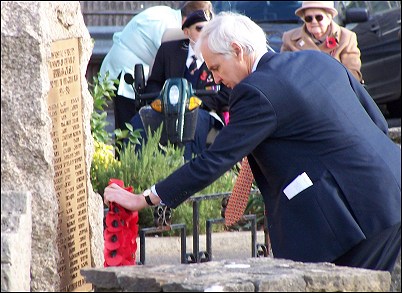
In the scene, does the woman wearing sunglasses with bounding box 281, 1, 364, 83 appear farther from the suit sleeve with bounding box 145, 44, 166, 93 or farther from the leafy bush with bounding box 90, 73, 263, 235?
the leafy bush with bounding box 90, 73, 263, 235

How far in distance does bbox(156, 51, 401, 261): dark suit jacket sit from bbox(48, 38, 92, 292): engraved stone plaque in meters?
0.34

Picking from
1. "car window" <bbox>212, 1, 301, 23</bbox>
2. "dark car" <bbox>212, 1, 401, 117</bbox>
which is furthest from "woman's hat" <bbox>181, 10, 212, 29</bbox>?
"dark car" <bbox>212, 1, 401, 117</bbox>

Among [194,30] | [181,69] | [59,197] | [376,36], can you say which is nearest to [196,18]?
[194,30]

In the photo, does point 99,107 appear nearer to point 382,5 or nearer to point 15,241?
point 15,241

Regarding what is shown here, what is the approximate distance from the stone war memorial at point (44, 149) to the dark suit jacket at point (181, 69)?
382 cm

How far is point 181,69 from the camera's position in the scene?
27.7ft

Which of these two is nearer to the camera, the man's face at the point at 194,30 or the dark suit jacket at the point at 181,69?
the man's face at the point at 194,30

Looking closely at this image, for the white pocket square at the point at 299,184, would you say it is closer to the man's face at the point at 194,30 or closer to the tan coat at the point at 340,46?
the tan coat at the point at 340,46

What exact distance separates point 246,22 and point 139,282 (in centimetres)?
137

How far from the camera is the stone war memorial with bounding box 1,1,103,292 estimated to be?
3.63 m

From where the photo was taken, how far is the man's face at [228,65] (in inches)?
173

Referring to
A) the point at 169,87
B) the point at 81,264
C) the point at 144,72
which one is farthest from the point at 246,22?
the point at 144,72

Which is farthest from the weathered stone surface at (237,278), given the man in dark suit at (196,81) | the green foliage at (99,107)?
the man in dark suit at (196,81)

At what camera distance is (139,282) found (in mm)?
3377
